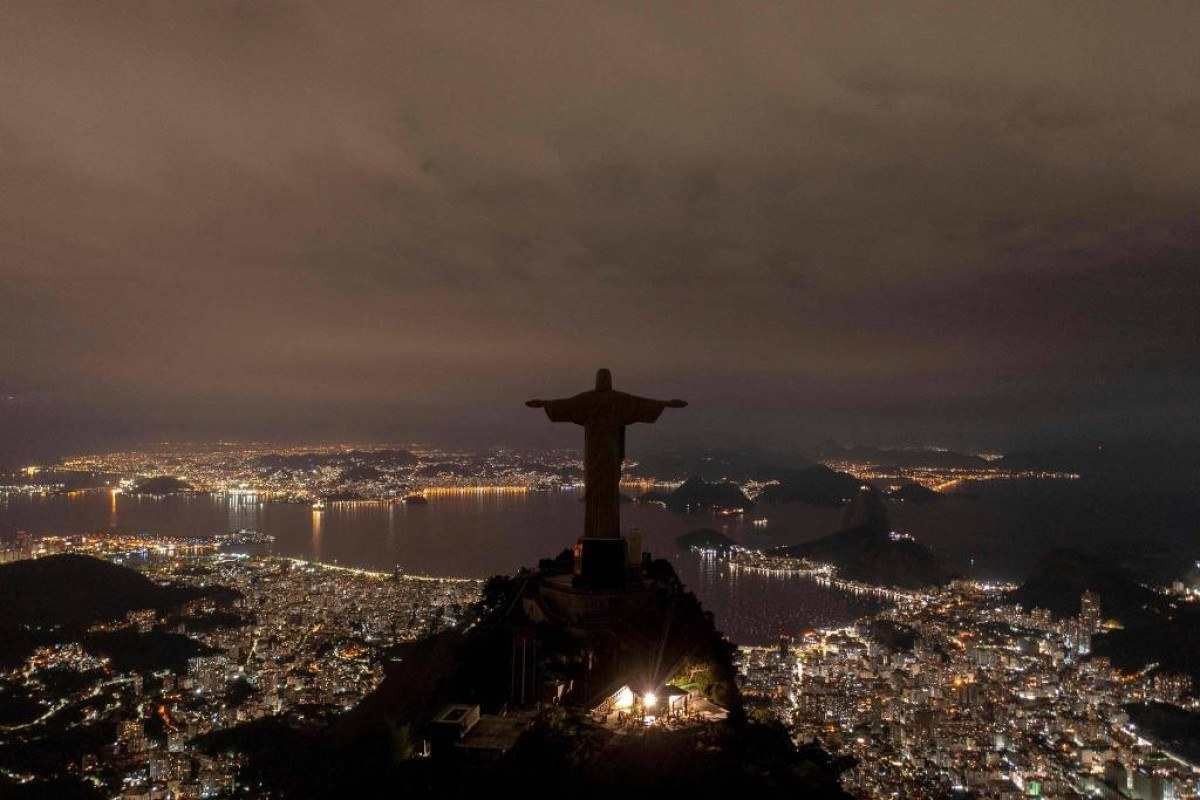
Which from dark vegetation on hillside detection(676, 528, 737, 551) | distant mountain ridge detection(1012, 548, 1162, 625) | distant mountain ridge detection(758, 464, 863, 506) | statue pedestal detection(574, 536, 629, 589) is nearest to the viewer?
statue pedestal detection(574, 536, 629, 589)

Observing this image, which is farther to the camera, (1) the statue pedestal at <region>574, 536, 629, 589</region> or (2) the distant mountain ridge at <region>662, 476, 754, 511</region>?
(2) the distant mountain ridge at <region>662, 476, 754, 511</region>

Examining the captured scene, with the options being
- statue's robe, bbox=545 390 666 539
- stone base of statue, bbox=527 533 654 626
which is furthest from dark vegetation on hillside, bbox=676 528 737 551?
stone base of statue, bbox=527 533 654 626

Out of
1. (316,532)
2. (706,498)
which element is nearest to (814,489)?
(706,498)

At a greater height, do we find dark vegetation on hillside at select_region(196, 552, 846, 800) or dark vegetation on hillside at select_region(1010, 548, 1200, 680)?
dark vegetation on hillside at select_region(196, 552, 846, 800)

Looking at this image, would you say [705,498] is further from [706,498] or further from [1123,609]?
[1123,609]

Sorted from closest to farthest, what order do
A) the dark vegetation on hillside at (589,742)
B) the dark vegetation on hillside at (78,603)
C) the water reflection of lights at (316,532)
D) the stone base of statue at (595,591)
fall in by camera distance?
1. the dark vegetation on hillside at (589,742)
2. the stone base of statue at (595,591)
3. the dark vegetation on hillside at (78,603)
4. the water reflection of lights at (316,532)

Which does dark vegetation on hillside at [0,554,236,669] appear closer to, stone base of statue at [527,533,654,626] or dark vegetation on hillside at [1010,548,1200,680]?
stone base of statue at [527,533,654,626]

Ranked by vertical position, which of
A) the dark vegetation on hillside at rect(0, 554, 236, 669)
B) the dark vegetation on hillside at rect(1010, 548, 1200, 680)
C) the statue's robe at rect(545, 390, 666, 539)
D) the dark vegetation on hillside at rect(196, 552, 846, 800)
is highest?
the statue's robe at rect(545, 390, 666, 539)

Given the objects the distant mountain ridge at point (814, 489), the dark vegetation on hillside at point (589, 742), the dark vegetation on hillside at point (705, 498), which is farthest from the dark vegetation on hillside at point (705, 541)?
the dark vegetation on hillside at point (589, 742)

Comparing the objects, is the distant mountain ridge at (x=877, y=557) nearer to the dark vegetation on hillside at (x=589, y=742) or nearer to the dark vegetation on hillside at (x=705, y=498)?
the dark vegetation on hillside at (x=705, y=498)
